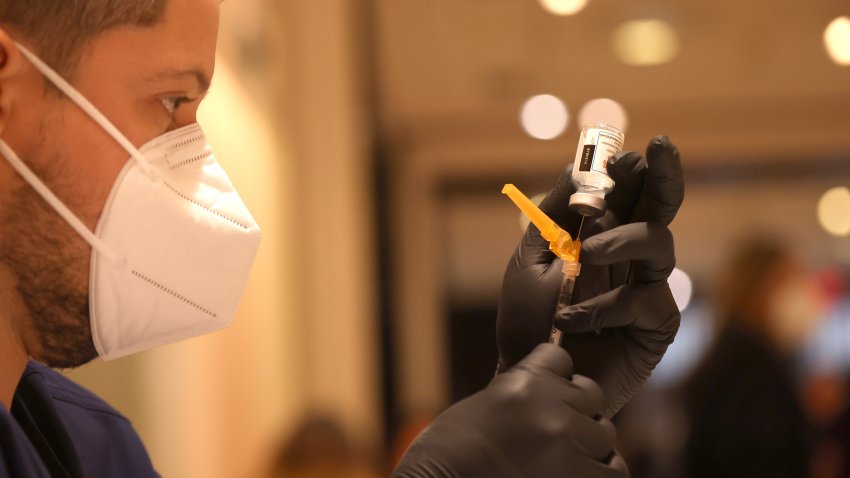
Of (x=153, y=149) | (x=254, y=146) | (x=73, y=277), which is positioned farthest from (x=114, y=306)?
(x=254, y=146)

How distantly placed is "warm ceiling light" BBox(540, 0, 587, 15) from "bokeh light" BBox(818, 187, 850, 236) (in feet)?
6.29

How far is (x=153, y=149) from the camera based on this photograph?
1.21m

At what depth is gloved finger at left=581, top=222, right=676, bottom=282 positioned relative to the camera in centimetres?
108

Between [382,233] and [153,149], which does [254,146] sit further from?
[153,149]

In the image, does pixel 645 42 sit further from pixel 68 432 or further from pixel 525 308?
pixel 68 432

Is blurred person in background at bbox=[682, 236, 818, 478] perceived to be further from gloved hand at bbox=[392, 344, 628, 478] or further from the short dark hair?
the short dark hair

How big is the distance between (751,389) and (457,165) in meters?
3.40

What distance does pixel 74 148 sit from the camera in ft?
3.75

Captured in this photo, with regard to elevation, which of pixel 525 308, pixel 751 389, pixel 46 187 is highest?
pixel 46 187

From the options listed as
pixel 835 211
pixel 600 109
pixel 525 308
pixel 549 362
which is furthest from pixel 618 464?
pixel 835 211

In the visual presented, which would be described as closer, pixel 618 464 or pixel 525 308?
pixel 618 464

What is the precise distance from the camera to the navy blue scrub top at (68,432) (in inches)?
45.8

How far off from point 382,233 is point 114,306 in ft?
15.0

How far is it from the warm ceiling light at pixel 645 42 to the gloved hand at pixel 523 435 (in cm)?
398
